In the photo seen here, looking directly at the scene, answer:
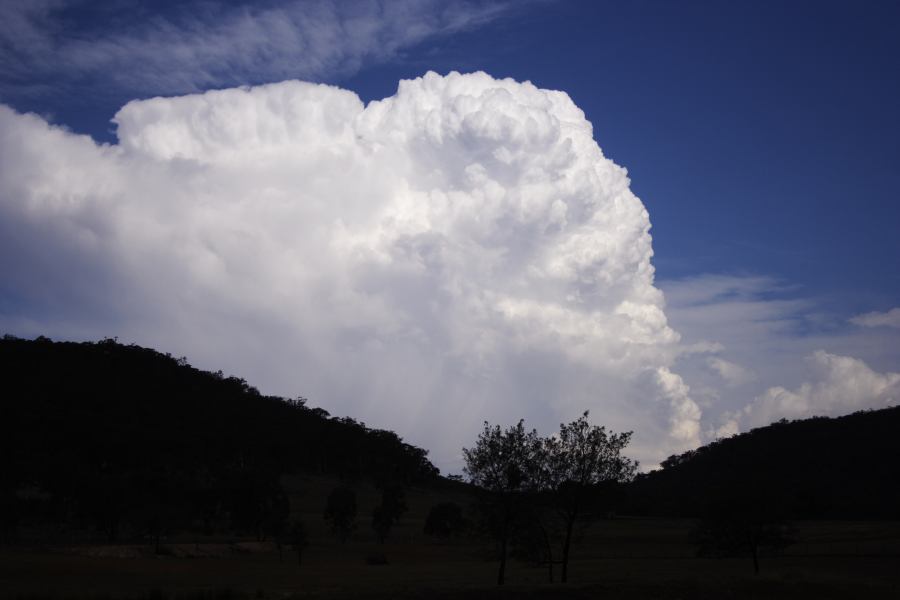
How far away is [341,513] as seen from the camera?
10350 centimetres

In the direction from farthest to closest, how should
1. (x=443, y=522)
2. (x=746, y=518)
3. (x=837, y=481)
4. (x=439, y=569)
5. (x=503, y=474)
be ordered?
(x=837, y=481) < (x=443, y=522) < (x=439, y=569) < (x=746, y=518) < (x=503, y=474)

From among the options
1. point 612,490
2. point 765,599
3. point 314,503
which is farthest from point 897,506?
point 765,599

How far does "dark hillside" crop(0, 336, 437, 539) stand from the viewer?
101 meters

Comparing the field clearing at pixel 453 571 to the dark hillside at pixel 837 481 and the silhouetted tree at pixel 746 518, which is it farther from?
the dark hillside at pixel 837 481

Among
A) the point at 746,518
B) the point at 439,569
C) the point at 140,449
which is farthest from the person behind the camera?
the point at 140,449

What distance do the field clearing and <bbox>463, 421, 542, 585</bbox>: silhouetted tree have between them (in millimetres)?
4216

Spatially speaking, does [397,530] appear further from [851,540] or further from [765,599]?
[765,599]

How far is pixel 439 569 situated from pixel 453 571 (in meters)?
4.05

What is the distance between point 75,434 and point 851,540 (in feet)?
405

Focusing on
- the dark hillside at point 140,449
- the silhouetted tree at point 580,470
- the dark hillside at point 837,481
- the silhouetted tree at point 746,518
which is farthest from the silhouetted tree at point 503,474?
the dark hillside at point 837,481

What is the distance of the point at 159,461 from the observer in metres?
138

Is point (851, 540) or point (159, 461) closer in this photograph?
point (851, 540)

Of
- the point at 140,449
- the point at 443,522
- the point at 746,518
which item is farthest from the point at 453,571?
the point at 140,449

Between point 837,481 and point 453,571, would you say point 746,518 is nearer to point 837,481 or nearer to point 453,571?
point 453,571
